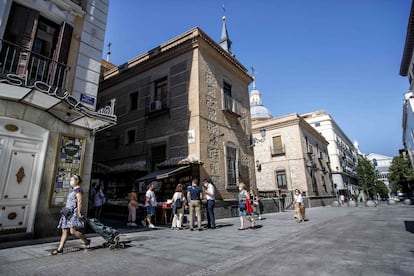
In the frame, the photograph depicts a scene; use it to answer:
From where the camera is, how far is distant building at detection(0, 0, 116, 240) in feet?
18.3

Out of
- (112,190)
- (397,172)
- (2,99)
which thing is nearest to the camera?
(2,99)

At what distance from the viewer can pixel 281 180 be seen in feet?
79.1

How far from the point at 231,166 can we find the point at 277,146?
1380cm

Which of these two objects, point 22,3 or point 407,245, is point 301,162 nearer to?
point 407,245

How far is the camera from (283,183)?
78.3 feet

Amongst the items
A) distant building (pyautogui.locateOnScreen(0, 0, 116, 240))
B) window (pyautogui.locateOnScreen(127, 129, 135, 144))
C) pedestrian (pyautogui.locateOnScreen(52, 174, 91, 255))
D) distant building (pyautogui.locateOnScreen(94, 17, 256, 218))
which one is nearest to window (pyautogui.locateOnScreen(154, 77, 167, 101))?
distant building (pyautogui.locateOnScreen(94, 17, 256, 218))

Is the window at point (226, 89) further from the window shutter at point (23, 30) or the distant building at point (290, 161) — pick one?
the window shutter at point (23, 30)

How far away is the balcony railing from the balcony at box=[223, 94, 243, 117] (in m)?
8.65

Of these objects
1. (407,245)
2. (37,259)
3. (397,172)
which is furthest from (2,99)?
(397,172)

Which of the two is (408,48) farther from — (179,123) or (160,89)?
(160,89)

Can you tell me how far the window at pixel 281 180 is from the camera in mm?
23759

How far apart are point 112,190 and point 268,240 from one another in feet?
35.3

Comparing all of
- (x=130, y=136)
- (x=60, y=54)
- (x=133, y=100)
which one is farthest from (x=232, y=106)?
(x=60, y=54)

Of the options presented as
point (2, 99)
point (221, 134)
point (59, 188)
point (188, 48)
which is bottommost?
point (59, 188)
